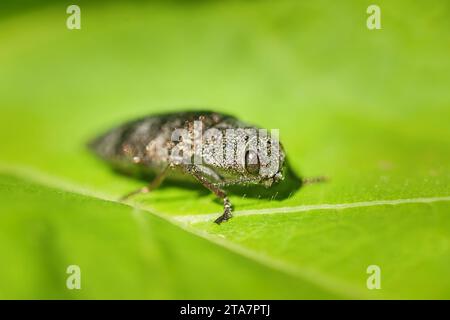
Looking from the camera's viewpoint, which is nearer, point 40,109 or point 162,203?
point 162,203

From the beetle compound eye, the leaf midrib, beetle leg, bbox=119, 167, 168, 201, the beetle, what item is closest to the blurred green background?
the leaf midrib

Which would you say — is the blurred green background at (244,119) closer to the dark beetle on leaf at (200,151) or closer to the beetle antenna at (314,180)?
the beetle antenna at (314,180)

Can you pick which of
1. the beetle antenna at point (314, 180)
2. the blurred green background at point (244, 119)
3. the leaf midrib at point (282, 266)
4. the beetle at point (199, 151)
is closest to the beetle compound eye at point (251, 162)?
the beetle at point (199, 151)

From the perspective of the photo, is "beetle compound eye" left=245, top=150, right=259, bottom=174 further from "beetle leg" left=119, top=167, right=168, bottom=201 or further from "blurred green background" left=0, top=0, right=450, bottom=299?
"beetle leg" left=119, top=167, right=168, bottom=201

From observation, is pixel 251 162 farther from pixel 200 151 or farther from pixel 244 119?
pixel 244 119

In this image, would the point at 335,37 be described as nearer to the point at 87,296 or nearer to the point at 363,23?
the point at 363,23

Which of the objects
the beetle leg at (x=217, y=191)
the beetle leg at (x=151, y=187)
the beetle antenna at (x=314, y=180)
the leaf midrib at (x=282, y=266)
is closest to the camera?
the leaf midrib at (x=282, y=266)

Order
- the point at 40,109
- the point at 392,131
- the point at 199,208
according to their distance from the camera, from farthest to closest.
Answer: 1. the point at 40,109
2. the point at 392,131
3. the point at 199,208

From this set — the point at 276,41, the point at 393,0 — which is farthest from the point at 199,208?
the point at 393,0
